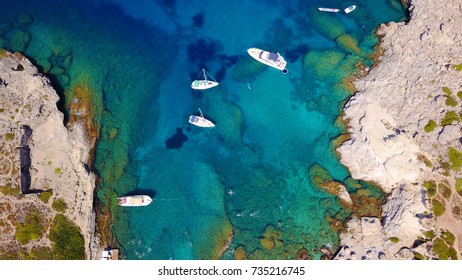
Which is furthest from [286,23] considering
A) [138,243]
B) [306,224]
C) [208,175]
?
[138,243]

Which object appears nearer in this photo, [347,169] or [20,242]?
[20,242]

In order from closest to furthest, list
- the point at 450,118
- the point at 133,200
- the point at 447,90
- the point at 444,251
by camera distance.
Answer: the point at 444,251, the point at 450,118, the point at 447,90, the point at 133,200

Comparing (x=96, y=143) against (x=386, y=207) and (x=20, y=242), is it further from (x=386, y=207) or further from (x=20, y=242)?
(x=386, y=207)

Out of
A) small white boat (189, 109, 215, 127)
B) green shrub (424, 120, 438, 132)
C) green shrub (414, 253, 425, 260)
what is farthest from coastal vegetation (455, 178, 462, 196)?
small white boat (189, 109, 215, 127)

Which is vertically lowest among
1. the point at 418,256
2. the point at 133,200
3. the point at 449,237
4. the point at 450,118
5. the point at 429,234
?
the point at 133,200

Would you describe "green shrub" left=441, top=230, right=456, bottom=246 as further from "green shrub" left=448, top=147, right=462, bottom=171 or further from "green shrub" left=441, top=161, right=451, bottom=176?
"green shrub" left=448, top=147, right=462, bottom=171

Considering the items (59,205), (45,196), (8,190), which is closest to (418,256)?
(59,205)

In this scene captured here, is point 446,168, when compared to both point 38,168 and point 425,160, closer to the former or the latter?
point 425,160
